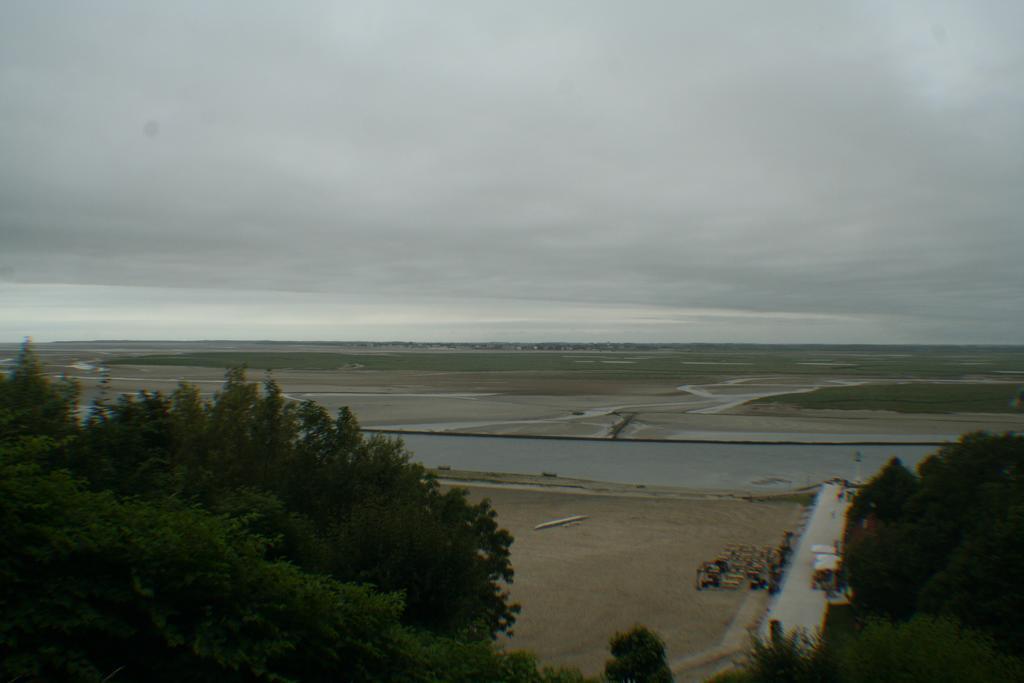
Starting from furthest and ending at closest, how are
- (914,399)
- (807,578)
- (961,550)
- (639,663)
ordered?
(914,399) → (807,578) → (961,550) → (639,663)

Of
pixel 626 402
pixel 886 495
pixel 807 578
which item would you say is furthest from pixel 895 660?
pixel 626 402

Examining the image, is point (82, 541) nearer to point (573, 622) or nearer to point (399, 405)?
point (573, 622)

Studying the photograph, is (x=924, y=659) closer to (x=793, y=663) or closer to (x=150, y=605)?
(x=793, y=663)

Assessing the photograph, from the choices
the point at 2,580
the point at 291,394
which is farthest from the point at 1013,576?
the point at 291,394

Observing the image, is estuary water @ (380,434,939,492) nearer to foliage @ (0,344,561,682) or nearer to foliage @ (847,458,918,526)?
foliage @ (847,458,918,526)

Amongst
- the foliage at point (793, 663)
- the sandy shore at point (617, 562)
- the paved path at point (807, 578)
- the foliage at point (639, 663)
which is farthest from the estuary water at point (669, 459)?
the foliage at point (793, 663)

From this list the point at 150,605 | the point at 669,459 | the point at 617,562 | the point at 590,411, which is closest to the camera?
the point at 150,605

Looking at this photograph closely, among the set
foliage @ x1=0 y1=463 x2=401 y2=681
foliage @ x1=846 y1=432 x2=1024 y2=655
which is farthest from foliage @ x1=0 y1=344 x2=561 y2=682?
foliage @ x1=846 y1=432 x2=1024 y2=655
